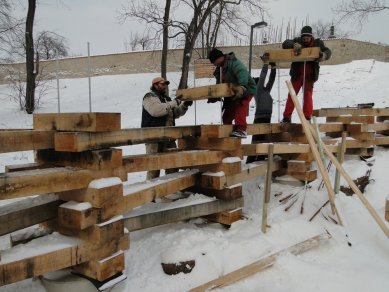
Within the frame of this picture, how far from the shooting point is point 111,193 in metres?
2.92

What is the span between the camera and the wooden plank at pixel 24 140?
2562 millimetres

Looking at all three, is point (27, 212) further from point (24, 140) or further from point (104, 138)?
point (104, 138)

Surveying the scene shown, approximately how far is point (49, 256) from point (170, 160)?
1385mm

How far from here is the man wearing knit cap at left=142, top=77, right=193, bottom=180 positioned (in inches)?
194

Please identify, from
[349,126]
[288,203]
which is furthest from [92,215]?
[349,126]

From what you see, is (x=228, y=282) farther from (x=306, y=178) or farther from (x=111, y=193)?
(x=306, y=178)

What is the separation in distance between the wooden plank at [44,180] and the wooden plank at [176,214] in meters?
0.67

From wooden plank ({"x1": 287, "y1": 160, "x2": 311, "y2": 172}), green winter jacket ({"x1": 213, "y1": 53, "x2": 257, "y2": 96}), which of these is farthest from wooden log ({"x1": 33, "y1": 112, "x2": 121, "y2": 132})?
wooden plank ({"x1": 287, "y1": 160, "x2": 311, "y2": 172})

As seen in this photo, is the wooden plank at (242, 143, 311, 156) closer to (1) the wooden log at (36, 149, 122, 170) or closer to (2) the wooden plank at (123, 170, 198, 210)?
(2) the wooden plank at (123, 170, 198, 210)

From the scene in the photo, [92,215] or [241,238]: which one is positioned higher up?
[92,215]

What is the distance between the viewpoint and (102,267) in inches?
113

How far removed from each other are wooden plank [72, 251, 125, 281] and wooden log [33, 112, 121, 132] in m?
0.99

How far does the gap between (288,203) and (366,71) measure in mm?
15083

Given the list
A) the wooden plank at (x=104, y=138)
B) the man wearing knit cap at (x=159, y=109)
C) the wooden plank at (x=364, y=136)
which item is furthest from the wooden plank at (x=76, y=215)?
the wooden plank at (x=364, y=136)
